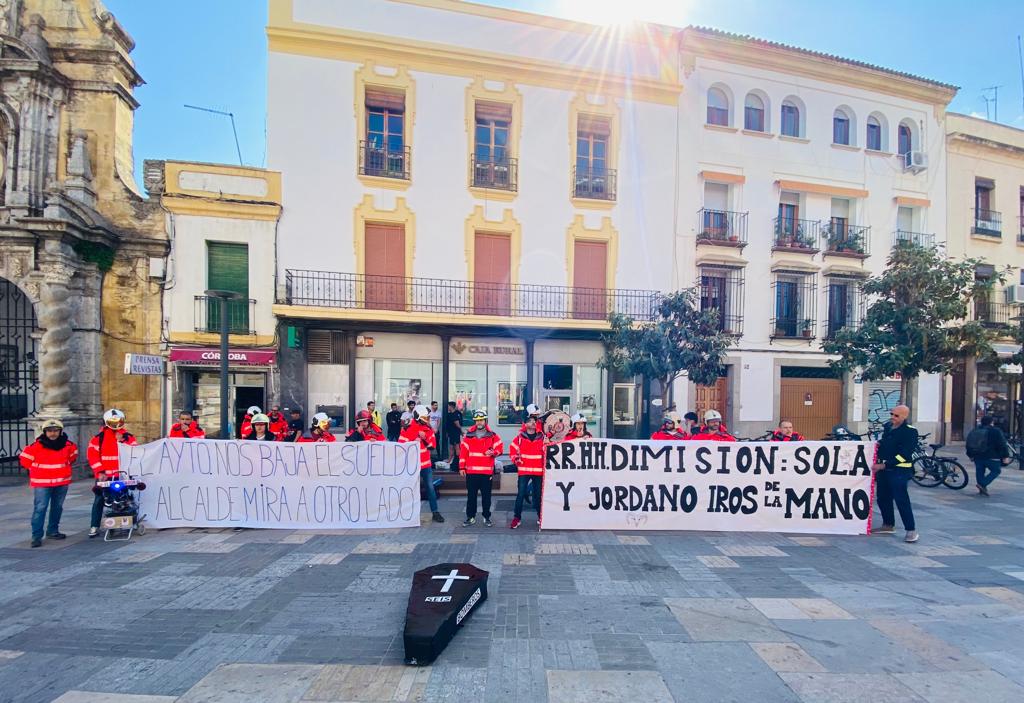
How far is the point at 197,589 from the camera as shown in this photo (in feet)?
17.5

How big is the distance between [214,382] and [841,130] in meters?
22.2

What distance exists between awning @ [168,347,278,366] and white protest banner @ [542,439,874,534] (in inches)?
357

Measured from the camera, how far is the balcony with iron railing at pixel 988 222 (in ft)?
65.0

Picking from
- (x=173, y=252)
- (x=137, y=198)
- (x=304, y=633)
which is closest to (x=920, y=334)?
(x=304, y=633)

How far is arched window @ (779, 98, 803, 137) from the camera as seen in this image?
17.9m

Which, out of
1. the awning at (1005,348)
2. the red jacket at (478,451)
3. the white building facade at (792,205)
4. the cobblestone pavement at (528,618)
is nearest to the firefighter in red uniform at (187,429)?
the cobblestone pavement at (528,618)

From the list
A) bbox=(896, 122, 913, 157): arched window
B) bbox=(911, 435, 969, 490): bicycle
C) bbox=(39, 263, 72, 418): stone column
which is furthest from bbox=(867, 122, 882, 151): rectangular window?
bbox=(39, 263, 72, 418): stone column

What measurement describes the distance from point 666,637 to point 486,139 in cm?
1447

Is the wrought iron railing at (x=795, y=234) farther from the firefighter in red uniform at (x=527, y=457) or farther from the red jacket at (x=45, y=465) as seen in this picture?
the red jacket at (x=45, y=465)

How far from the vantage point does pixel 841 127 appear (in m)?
18.4

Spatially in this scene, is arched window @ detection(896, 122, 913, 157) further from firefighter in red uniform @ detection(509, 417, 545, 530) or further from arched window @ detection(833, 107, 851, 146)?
firefighter in red uniform @ detection(509, 417, 545, 530)

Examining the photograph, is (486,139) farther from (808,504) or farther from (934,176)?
(934,176)

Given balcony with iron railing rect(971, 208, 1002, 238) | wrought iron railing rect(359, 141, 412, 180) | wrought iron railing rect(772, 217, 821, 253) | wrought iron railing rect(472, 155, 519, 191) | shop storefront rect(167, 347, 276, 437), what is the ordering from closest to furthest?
1. shop storefront rect(167, 347, 276, 437)
2. wrought iron railing rect(359, 141, 412, 180)
3. wrought iron railing rect(472, 155, 519, 191)
4. wrought iron railing rect(772, 217, 821, 253)
5. balcony with iron railing rect(971, 208, 1002, 238)

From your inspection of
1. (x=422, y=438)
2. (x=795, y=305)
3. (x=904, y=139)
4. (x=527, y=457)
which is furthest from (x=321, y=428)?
(x=904, y=139)
